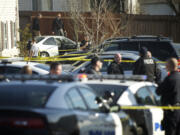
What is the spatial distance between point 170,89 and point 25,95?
340 cm

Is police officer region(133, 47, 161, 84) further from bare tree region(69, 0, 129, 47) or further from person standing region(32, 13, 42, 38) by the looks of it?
person standing region(32, 13, 42, 38)

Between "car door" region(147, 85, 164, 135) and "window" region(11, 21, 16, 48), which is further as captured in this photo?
"window" region(11, 21, 16, 48)

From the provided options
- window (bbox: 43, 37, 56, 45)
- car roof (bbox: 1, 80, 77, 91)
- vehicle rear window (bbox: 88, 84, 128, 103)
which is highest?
window (bbox: 43, 37, 56, 45)

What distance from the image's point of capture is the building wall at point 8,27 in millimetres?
27506

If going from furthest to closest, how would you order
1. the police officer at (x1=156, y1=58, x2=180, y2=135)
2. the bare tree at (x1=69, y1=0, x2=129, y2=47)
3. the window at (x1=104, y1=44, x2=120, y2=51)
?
the bare tree at (x1=69, y1=0, x2=129, y2=47) < the window at (x1=104, y1=44, x2=120, y2=51) < the police officer at (x1=156, y1=58, x2=180, y2=135)

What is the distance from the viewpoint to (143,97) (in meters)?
9.72

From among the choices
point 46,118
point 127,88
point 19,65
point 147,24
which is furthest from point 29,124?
point 147,24

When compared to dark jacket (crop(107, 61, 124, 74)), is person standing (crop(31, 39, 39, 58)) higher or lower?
higher

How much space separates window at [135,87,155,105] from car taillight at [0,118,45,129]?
3.15 metres

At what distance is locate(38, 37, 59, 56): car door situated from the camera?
29.2 m

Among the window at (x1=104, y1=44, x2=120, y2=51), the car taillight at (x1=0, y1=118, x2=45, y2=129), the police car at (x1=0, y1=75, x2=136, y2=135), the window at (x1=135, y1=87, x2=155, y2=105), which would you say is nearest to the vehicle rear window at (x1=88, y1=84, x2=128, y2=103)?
the window at (x1=135, y1=87, x2=155, y2=105)

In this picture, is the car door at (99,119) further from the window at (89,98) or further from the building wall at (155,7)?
the building wall at (155,7)

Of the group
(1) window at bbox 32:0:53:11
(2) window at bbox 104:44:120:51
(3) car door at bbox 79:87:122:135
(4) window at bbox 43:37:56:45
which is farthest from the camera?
(1) window at bbox 32:0:53:11

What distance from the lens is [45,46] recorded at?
29.5m
